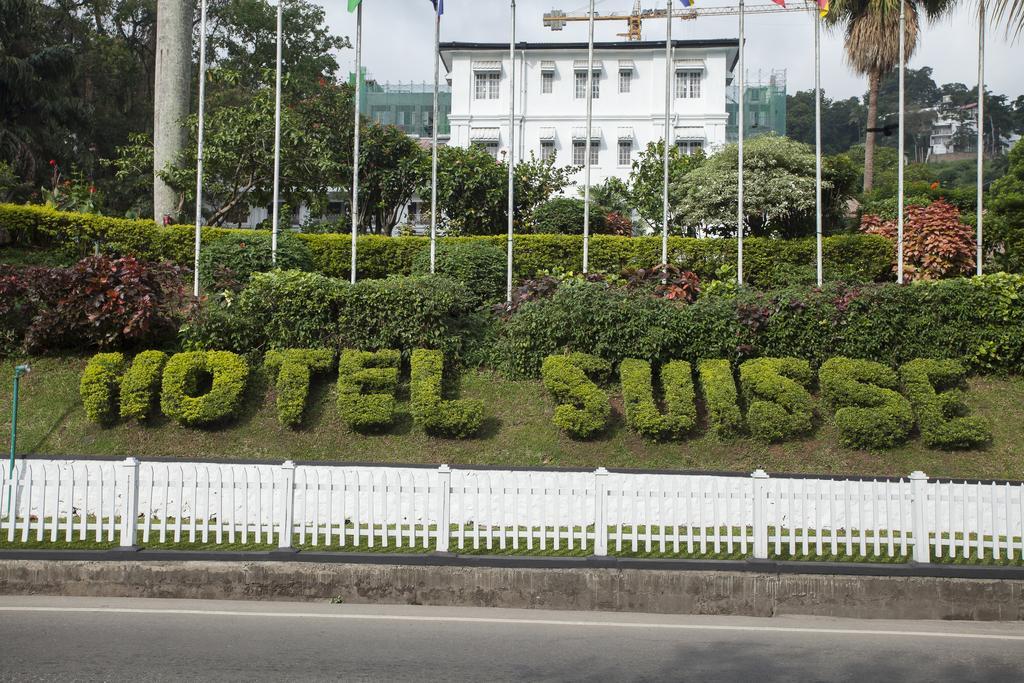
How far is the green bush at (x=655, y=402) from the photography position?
14430 millimetres

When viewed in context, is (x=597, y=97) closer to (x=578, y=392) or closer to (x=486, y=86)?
(x=486, y=86)

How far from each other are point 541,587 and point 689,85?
33.5 meters

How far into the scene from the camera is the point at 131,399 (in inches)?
574

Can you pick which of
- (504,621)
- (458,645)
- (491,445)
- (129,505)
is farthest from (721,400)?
(129,505)

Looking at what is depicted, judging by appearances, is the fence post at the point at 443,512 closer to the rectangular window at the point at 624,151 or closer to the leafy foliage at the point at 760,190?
the leafy foliage at the point at 760,190

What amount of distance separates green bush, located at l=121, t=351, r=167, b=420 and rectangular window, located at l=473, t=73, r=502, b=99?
85.8ft

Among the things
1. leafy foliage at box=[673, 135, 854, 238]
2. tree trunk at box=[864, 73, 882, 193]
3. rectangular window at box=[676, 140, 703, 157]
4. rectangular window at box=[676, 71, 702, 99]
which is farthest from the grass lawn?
rectangular window at box=[676, 71, 702, 99]

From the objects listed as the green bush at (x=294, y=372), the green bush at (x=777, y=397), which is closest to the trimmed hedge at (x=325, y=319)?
the green bush at (x=294, y=372)

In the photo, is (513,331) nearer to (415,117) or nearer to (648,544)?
(648,544)

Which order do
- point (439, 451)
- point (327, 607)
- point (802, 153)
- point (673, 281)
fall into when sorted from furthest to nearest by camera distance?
point (802, 153) < point (673, 281) < point (439, 451) < point (327, 607)

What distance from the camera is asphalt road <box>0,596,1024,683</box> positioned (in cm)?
665

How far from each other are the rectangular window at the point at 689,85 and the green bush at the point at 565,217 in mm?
17857

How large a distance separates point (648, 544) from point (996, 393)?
955 centimetres

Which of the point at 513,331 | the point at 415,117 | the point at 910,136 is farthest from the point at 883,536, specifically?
the point at 910,136
